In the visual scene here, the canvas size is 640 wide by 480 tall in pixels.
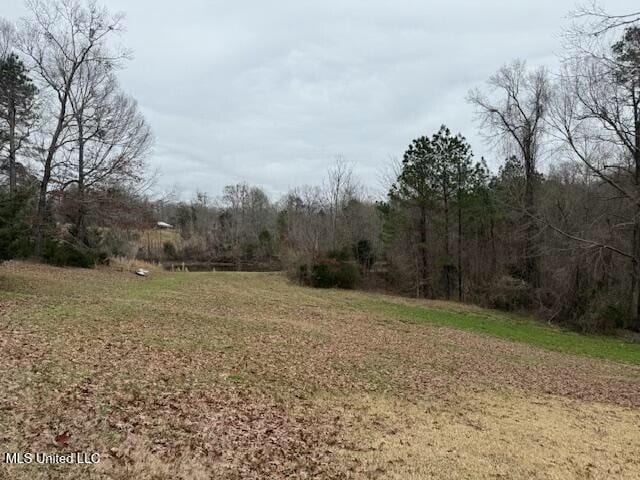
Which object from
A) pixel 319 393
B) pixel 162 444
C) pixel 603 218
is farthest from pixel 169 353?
pixel 603 218

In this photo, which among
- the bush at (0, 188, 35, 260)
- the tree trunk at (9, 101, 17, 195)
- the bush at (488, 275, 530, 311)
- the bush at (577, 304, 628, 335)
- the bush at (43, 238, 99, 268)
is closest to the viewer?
the bush at (0, 188, 35, 260)

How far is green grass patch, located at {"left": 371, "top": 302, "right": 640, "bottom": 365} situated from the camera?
1395 cm

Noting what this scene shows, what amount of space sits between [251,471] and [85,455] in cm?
138

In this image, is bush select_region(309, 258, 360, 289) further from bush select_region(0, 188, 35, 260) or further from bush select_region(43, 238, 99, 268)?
bush select_region(0, 188, 35, 260)

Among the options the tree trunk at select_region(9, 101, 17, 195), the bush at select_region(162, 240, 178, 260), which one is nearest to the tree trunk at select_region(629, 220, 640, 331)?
the tree trunk at select_region(9, 101, 17, 195)

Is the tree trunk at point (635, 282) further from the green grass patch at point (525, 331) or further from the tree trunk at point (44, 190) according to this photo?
the tree trunk at point (44, 190)

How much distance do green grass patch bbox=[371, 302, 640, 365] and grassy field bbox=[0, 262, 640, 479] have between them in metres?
1.98

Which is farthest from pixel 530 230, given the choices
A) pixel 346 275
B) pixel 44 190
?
pixel 44 190

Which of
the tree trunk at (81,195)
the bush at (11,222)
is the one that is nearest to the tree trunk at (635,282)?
the bush at (11,222)

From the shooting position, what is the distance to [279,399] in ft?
19.0

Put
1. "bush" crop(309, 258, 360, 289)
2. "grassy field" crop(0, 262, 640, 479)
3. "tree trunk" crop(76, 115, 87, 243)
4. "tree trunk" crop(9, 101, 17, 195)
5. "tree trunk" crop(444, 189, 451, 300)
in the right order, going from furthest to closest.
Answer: "tree trunk" crop(444, 189, 451, 300), "bush" crop(309, 258, 360, 289), "tree trunk" crop(76, 115, 87, 243), "tree trunk" crop(9, 101, 17, 195), "grassy field" crop(0, 262, 640, 479)

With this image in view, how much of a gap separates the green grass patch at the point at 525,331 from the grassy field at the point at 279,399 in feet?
6.49

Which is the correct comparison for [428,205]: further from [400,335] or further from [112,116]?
[112,116]

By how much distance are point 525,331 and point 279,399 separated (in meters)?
14.2
